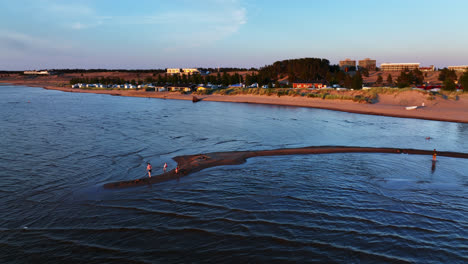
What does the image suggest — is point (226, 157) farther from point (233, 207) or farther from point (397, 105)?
point (397, 105)

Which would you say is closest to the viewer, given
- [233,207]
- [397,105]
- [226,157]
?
[233,207]

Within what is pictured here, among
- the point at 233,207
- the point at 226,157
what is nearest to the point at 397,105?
the point at 226,157

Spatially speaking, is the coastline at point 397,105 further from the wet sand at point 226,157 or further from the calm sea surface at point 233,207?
the wet sand at point 226,157

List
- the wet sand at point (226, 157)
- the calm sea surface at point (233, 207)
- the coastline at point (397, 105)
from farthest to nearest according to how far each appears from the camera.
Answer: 1. the coastline at point (397, 105)
2. the wet sand at point (226, 157)
3. the calm sea surface at point (233, 207)

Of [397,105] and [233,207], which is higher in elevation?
[397,105]

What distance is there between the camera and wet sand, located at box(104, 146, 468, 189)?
68.2 ft

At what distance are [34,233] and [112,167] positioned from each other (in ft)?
31.7

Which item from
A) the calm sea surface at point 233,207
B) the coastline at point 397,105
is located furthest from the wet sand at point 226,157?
the coastline at point 397,105

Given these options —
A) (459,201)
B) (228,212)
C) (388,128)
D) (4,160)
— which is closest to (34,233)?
(228,212)

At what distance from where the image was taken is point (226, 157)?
2645 centimetres

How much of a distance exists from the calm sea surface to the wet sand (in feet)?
2.82

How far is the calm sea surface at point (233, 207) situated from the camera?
13133 millimetres

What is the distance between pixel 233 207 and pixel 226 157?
31.4ft

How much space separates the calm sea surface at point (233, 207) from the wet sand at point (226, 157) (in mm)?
A: 861
